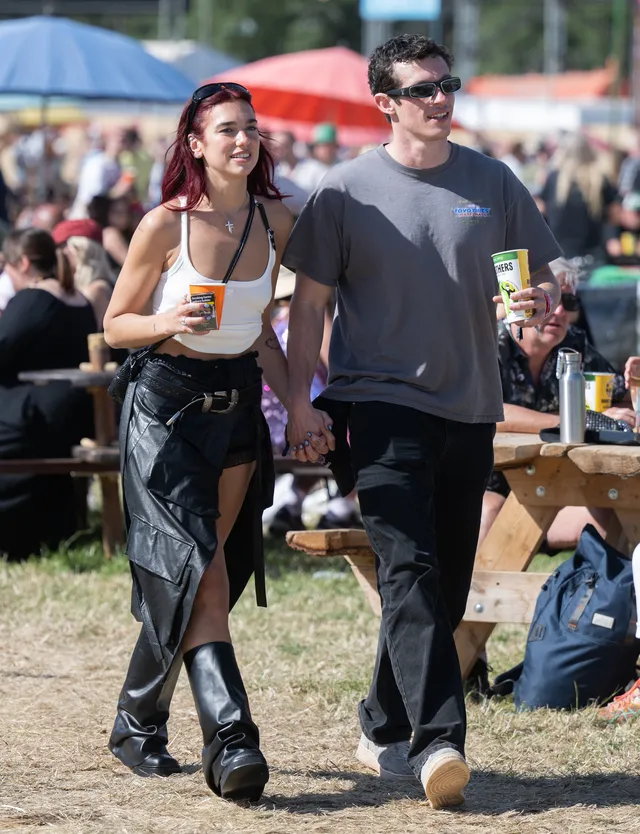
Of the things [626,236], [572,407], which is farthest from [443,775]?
[626,236]

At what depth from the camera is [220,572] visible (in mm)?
3900

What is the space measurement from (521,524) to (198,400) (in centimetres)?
156

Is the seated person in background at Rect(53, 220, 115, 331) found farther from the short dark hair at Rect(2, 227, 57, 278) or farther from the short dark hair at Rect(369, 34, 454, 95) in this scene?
the short dark hair at Rect(369, 34, 454, 95)

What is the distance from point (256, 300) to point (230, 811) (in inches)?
52.7

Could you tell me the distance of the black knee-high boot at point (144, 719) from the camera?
4102 mm

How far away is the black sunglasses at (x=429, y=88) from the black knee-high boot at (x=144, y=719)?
65.1 inches

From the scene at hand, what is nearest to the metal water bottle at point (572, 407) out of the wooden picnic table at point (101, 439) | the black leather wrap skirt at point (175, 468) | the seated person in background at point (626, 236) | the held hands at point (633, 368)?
the held hands at point (633, 368)

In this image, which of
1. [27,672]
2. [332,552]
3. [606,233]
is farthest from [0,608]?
[606,233]

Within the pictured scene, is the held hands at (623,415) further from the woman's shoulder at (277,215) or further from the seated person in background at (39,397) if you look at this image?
the seated person in background at (39,397)

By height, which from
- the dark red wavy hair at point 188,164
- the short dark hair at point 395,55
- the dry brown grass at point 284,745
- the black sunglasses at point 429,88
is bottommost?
the dry brown grass at point 284,745

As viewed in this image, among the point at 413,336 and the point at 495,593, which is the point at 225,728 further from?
the point at 495,593

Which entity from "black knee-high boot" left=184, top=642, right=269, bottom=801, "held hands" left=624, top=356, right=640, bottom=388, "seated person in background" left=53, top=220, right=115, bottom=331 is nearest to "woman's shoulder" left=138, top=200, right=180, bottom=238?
"black knee-high boot" left=184, top=642, right=269, bottom=801

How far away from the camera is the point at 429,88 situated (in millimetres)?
3926

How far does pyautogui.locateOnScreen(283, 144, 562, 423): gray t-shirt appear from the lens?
3.92 metres
